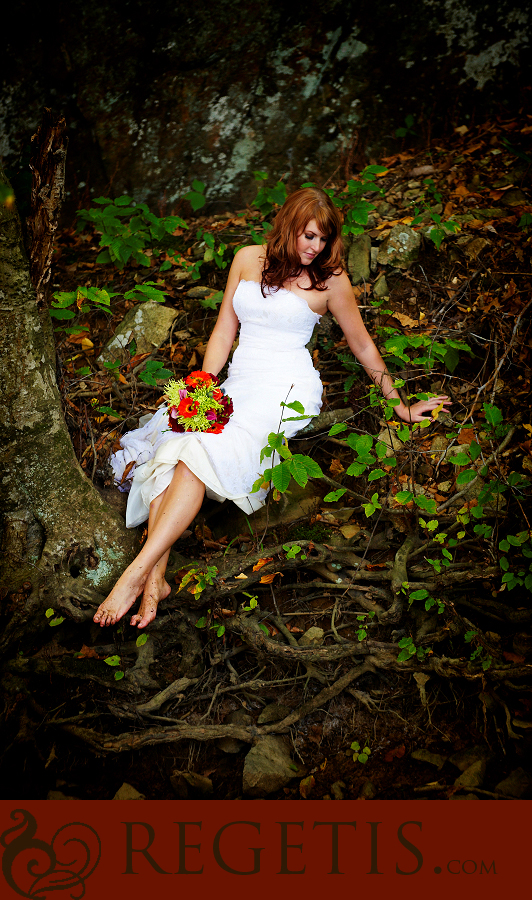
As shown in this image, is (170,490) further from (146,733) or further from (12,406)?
(146,733)

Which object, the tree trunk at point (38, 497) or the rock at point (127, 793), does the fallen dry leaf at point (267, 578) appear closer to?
the tree trunk at point (38, 497)

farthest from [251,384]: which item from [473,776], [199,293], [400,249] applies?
[473,776]

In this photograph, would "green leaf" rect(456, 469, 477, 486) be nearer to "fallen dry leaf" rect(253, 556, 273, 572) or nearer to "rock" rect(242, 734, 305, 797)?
"fallen dry leaf" rect(253, 556, 273, 572)

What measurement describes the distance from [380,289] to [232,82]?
2935 millimetres

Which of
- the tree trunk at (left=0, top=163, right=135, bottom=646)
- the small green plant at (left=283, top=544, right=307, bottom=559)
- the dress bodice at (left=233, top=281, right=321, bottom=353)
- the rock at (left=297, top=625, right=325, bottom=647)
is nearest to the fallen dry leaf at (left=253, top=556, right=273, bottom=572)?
the small green plant at (left=283, top=544, right=307, bottom=559)

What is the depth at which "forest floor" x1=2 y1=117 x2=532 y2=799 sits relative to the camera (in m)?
2.86

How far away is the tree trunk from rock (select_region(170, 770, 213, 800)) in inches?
37.9

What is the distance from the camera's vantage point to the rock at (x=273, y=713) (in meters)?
3.08

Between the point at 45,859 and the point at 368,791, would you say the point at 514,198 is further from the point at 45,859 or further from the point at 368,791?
the point at 45,859

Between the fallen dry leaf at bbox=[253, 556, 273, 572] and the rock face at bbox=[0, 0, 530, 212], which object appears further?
the rock face at bbox=[0, 0, 530, 212]

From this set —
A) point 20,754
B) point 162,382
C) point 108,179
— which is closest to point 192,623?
point 20,754

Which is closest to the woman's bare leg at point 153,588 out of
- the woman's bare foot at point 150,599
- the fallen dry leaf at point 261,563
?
the woman's bare foot at point 150,599

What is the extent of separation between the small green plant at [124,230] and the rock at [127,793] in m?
3.82

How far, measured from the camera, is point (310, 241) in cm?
354
